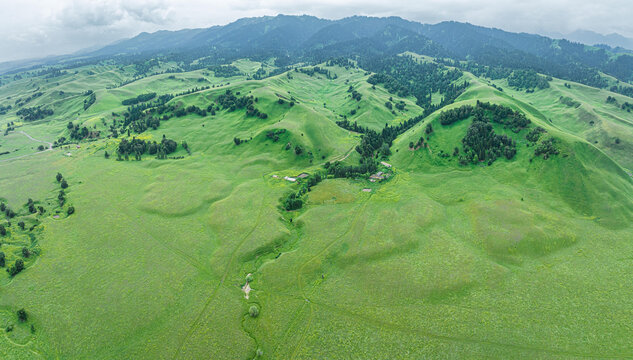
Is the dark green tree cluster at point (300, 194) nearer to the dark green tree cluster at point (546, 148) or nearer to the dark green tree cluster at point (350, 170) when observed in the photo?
the dark green tree cluster at point (350, 170)

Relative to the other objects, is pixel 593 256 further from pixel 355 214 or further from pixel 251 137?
pixel 251 137

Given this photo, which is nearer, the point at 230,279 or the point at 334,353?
the point at 334,353

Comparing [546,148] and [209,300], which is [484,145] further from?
[209,300]

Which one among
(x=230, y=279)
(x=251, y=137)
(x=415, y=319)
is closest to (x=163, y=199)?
(x=230, y=279)

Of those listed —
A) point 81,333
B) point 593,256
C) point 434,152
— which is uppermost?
point 434,152

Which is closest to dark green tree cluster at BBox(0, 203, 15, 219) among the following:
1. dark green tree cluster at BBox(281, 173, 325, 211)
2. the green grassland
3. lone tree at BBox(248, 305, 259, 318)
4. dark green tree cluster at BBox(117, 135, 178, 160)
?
the green grassland

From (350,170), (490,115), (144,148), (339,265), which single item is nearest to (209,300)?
(339,265)

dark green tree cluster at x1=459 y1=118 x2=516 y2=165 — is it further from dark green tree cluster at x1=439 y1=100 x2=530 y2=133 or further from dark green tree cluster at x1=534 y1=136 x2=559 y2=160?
dark green tree cluster at x1=439 y1=100 x2=530 y2=133

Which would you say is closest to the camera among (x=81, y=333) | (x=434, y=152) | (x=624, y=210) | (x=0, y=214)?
(x=81, y=333)

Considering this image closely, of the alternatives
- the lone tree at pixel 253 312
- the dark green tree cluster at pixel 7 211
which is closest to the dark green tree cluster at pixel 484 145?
the lone tree at pixel 253 312
